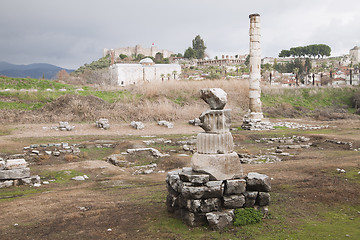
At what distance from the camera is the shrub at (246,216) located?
21.8 ft

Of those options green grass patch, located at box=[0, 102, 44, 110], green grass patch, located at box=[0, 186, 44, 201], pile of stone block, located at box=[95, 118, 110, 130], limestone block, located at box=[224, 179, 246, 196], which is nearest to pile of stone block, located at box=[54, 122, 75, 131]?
pile of stone block, located at box=[95, 118, 110, 130]

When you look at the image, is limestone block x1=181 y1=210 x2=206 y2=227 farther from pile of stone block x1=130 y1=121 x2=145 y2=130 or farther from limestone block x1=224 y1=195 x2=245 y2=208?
pile of stone block x1=130 y1=121 x2=145 y2=130

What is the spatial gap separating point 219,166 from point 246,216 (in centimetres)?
108

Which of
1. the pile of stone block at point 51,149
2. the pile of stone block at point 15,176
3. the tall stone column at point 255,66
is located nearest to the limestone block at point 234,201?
the pile of stone block at point 15,176

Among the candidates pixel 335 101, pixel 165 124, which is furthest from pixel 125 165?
pixel 335 101

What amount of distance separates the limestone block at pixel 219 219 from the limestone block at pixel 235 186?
39cm

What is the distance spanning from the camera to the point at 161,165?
14.3 m

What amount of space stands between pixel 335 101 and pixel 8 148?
37.3 metres

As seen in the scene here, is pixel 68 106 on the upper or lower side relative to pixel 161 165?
upper

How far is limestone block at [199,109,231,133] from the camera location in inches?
281

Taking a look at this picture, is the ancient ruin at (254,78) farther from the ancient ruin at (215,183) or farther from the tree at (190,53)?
the tree at (190,53)

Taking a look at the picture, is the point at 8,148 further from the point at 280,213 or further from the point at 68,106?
the point at 280,213

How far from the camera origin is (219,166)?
6.91 meters

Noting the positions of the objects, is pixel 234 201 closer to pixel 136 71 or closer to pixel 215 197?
pixel 215 197
